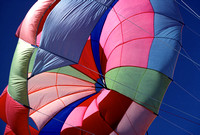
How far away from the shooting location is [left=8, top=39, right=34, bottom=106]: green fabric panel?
15.0ft

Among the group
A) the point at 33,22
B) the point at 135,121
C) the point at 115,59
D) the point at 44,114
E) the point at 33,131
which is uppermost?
the point at 33,22

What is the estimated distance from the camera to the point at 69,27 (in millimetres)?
4422

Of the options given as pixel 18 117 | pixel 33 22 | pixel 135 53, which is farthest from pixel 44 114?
pixel 135 53

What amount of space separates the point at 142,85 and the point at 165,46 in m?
0.86

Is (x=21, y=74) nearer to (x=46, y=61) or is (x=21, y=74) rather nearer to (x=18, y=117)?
(x=46, y=61)

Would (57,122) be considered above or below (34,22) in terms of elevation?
below

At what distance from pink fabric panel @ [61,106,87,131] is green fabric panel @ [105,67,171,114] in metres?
1.22

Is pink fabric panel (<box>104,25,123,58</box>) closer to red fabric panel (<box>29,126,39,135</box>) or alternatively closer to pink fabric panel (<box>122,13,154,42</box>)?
pink fabric panel (<box>122,13,154,42</box>)

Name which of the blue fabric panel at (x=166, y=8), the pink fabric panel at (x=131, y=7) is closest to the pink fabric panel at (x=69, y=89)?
the pink fabric panel at (x=131, y=7)

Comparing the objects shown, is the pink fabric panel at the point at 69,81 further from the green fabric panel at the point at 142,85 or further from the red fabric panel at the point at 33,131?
the green fabric panel at the point at 142,85

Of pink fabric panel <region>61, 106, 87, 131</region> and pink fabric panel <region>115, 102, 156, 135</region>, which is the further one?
pink fabric panel <region>61, 106, 87, 131</region>

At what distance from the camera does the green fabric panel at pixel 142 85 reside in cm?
469

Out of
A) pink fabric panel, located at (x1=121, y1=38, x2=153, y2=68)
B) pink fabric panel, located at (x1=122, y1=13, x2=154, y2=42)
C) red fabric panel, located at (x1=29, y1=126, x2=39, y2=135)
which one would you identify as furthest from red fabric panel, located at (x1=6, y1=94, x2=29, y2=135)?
pink fabric panel, located at (x1=122, y1=13, x2=154, y2=42)

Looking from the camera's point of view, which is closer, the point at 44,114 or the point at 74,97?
the point at 44,114
